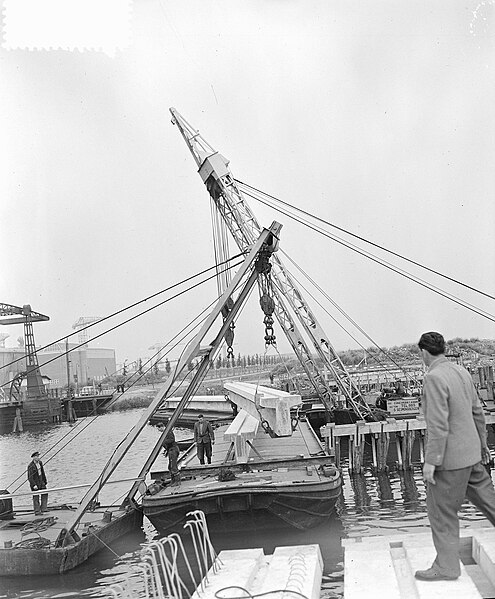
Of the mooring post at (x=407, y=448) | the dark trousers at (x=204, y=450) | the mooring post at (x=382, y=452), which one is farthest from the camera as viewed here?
the mooring post at (x=382, y=452)

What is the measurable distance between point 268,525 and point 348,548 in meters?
8.83

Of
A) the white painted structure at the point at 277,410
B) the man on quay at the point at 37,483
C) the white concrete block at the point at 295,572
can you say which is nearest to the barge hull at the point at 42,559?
the man on quay at the point at 37,483

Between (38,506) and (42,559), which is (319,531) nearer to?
(42,559)

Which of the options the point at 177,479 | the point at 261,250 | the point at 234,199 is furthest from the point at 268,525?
the point at 234,199

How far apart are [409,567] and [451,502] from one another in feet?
2.07

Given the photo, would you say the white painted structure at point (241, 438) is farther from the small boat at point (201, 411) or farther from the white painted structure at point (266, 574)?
the small boat at point (201, 411)

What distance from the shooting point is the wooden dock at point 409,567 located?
4645 mm

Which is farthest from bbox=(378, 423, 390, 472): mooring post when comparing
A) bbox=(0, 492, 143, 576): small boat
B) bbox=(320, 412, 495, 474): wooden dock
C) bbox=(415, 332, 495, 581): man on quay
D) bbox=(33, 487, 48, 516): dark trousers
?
bbox=(415, 332, 495, 581): man on quay

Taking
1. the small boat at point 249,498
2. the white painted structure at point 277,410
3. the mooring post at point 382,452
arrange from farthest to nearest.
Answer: the mooring post at point 382,452, the white painted structure at point 277,410, the small boat at point 249,498

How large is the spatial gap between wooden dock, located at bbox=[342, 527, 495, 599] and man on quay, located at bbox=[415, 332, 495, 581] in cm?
26

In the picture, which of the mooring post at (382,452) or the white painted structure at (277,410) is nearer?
the white painted structure at (277,410)

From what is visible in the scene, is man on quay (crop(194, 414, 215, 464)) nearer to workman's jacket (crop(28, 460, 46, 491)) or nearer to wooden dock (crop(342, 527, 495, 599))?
workman's jacket (crop(28, 460, 46, 491))

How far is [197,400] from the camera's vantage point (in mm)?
58031

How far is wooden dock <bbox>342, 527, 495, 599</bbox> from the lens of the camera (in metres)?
4.64
